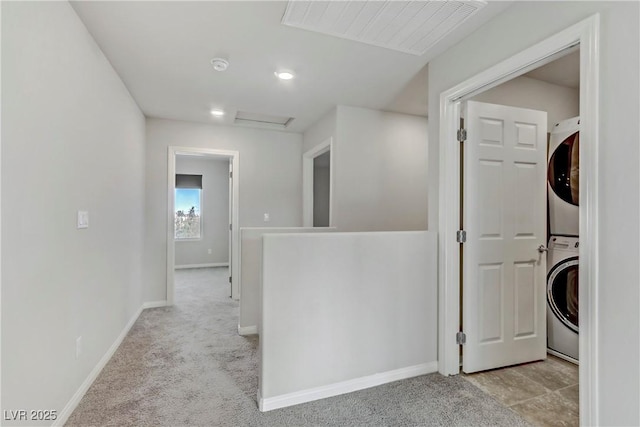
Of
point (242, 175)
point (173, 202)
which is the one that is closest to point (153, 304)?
point (173, 202)

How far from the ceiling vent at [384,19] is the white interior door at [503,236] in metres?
0.65

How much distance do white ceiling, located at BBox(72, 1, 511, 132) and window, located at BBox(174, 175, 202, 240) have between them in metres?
3.57

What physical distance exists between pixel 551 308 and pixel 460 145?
5.32 ft

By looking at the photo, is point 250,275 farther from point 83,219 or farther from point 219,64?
point 219,64

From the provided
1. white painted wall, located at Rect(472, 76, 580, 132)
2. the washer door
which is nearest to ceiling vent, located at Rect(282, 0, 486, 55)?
white painted wall, located at Rect(472, 76, 580, 132)

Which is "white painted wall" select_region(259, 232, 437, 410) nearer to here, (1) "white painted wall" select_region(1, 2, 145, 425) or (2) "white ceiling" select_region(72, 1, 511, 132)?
(1) "white painted wall" select_region(1, 2, 145, 425)

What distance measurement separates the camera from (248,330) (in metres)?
3.23

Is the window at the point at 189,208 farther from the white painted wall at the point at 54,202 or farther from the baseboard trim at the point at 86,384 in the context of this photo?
the white painted wall at the point at 54,202

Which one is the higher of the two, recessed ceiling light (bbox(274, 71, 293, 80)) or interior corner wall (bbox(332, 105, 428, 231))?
recessed ceiling light (bbox(274, 71, 293, 80))

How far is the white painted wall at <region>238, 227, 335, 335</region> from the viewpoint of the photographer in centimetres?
316

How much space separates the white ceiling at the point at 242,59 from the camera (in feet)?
6.56

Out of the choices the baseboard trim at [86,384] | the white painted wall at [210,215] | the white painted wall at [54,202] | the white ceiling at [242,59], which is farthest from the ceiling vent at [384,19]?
the white painted wall at [210,215]

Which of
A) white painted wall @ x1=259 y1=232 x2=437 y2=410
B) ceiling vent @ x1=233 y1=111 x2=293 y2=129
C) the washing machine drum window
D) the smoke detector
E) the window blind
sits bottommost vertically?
white painted wall @ x1=259 y1=232 x2=437 y2=410

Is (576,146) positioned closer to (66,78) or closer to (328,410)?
(328,410)
